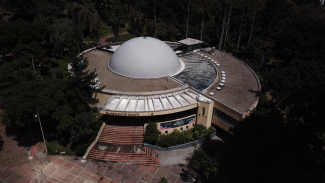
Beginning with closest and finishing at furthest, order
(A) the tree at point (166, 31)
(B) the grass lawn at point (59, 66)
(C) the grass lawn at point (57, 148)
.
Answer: (C) the grass lawn at point (57, 148) < (B) the grass lawn at point (59, 66) < (A) the tree at point (166, 31)

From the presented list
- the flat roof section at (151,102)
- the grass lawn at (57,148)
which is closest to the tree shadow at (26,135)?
the grass lawn at (57,148)

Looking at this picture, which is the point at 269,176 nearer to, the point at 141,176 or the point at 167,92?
the point at 141,176

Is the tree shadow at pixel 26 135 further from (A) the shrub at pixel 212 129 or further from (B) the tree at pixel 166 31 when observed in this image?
(B) the tree at pixel 166 31

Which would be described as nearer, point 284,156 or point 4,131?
point 284,156

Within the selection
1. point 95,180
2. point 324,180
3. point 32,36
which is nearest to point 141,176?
point 95,180

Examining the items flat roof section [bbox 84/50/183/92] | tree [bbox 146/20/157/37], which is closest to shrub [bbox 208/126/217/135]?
flat roof section [bbox 84/50/183/92]

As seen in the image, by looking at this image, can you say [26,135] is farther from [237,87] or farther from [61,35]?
[237,87]
